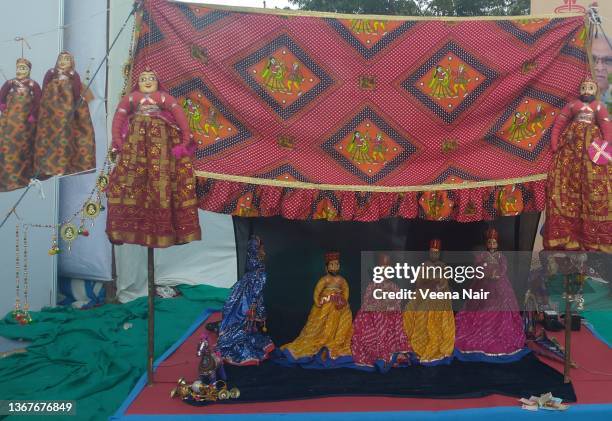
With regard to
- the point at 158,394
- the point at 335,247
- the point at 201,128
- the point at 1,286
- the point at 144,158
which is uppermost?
the point at 201,128

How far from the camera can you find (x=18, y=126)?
2750mm

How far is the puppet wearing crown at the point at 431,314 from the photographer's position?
334cm

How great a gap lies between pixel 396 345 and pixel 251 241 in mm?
1173

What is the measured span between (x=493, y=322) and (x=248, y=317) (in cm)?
164

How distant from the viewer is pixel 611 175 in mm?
2732

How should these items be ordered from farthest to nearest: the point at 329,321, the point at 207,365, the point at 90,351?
the point at 90,351
the point at 329,321
the point at 207,365

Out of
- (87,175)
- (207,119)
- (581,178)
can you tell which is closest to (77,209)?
(87,175)

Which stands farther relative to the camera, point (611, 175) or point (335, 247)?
point (335, 247)

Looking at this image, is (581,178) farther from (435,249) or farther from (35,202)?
(35,202)

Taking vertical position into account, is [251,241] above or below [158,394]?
above

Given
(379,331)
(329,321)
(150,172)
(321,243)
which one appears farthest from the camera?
(321,243)

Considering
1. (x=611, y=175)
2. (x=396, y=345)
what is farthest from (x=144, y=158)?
(x=611, y=175)

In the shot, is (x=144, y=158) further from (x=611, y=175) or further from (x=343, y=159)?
(x=611, y=175)

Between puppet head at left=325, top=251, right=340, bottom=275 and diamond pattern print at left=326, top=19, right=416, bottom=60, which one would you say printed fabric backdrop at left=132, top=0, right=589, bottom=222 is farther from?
puppet head at left=325, top=251, right=340, bottom=275
